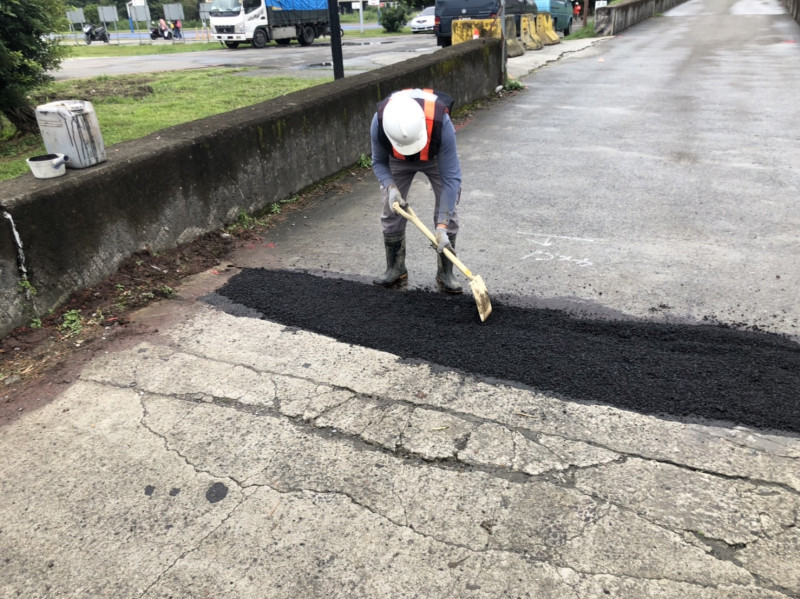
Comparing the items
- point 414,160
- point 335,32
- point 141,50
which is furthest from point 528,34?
point 141,50

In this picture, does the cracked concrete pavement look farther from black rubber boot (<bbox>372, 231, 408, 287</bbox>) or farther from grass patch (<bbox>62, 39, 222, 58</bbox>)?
grass patch (<bbox>62, 39, 222, 58</bbox>)

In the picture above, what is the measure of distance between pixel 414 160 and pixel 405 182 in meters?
0.33

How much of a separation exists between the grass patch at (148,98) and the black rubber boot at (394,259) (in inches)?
166

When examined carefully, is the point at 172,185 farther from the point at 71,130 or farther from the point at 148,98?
the point at 148,98

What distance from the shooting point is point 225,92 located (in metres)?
10.8

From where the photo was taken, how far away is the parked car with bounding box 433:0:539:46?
17062mm

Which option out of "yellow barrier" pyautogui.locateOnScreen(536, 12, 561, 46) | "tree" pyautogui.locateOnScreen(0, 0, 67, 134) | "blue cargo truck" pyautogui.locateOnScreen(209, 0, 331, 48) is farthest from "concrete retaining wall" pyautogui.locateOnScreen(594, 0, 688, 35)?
"tree" pyautogui.locateOnScreen(0, 0, 67, 134)

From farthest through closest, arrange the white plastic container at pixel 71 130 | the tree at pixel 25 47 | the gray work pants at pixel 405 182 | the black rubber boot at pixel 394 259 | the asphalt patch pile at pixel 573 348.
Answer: the tree at pixel 25 47 → the black rubber boot at pixel 394 259 → the gray work pants at pixel 405 182 → the white plastic container at pixel 71 130 → the asphalt patch pile at pixel 573 348

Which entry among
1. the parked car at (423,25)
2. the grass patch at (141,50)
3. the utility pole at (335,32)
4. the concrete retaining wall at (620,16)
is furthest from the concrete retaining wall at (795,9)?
the grass patch at (141,50)

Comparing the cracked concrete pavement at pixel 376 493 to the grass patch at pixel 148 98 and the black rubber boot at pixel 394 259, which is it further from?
the grass patch at pixel 148 98

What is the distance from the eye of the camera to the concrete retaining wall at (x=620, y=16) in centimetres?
2183

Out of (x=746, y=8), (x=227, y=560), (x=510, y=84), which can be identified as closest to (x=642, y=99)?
(x=510, y=84)

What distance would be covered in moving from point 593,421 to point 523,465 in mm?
515

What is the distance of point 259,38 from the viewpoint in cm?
2409
